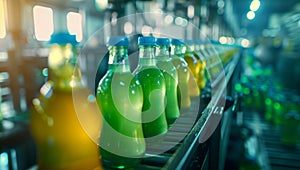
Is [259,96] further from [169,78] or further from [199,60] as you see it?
[169,78]

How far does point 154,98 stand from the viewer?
0.58 metres

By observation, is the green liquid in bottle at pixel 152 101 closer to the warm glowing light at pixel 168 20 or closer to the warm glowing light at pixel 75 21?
the warm glowing light at pixel 75 21

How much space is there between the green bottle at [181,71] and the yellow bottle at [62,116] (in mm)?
370

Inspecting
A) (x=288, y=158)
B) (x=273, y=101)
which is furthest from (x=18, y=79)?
(x=273, y=101)

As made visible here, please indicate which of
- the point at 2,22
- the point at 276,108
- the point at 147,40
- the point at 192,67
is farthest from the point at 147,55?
the point at 276,108

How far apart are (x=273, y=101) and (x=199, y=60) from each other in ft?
8.49

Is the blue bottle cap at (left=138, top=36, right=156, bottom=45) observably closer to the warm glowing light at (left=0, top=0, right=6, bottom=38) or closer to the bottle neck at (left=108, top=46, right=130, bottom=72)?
the bottle neck at (left=108, top=46, right=130, bottom=72)

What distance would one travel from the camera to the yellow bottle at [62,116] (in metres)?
0.42

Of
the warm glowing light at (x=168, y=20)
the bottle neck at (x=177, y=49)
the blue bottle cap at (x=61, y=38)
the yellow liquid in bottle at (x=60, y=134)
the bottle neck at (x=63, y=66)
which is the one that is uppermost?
the warm glowing light at (x=168, y=20)

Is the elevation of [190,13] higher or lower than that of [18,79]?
higher

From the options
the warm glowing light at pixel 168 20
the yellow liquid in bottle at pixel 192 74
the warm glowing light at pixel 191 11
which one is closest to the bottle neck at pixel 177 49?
the yellow liquid in bottle at pixel 192 74

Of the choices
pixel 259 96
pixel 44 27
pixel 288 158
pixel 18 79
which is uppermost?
pixel 44 27

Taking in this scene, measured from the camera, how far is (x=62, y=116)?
420 millimetres

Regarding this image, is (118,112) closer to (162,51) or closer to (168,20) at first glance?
(162,51)
